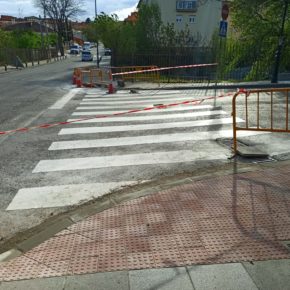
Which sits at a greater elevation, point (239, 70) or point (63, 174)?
point (239, 70)

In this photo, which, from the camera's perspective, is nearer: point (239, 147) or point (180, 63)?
point (239, 147)

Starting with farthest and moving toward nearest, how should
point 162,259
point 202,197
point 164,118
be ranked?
point 164,118 < point 202,197 < point 162,259

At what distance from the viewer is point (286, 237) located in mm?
3691

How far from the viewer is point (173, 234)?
151 inches

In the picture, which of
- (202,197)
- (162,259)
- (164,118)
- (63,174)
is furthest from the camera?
(164,118)

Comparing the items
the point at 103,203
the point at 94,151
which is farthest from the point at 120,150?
the point at 103,203

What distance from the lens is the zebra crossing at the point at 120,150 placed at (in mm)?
5230

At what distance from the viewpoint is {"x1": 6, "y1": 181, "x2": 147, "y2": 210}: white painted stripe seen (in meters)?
4.79

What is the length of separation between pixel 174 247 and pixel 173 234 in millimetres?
258

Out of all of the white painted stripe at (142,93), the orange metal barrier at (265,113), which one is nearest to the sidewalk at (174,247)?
the orange metal barrier at (265,113)

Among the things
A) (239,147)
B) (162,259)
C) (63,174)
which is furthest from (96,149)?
(162,259)

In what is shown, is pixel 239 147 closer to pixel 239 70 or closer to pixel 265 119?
pixel 265 119

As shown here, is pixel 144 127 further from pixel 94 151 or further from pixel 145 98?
pixel 145 98

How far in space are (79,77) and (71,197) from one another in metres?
14.7
